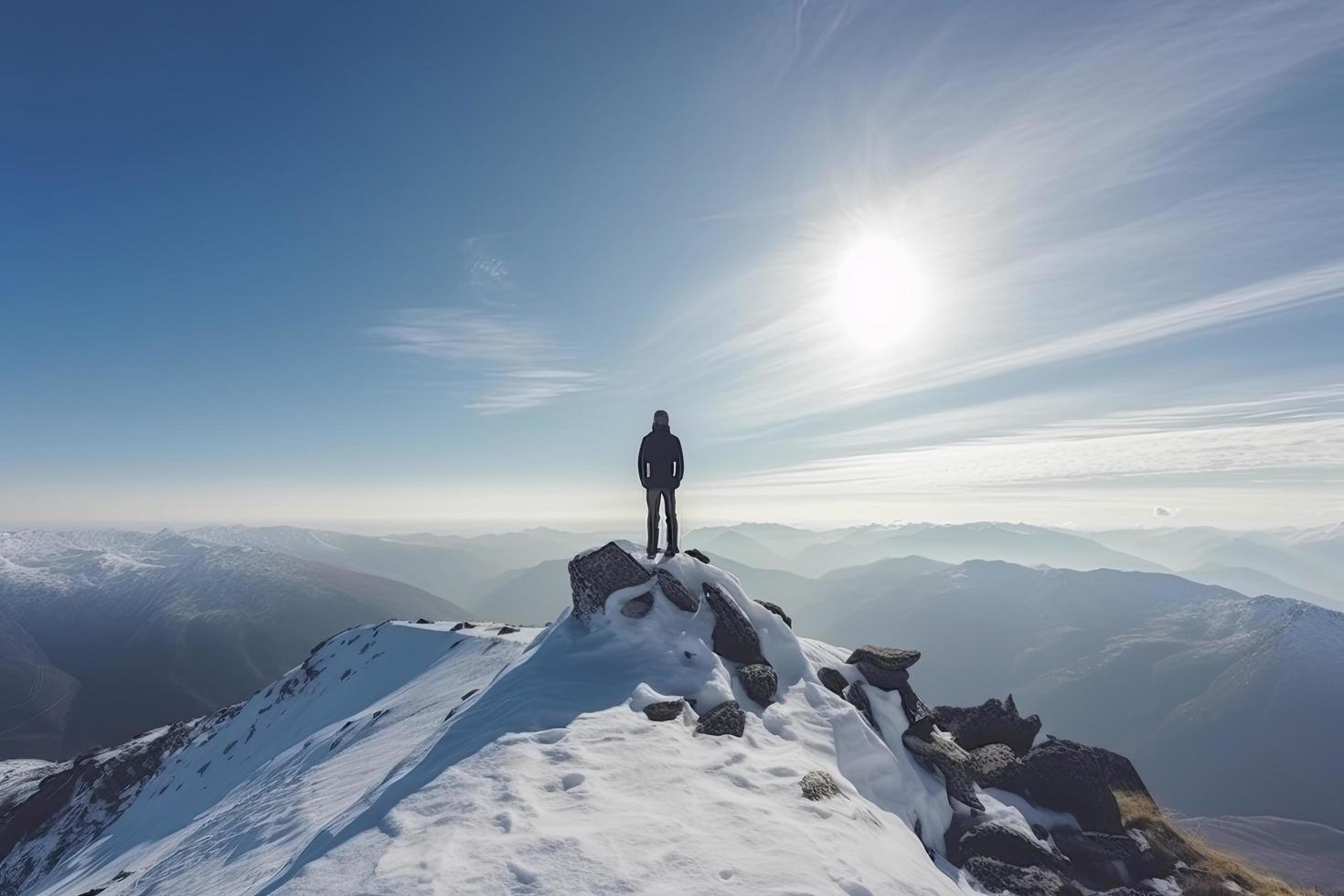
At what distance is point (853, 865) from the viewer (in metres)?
8.02

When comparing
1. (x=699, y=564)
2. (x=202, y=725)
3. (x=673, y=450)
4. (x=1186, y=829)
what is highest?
(x=673, y=450)

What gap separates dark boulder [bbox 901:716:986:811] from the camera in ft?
46.5

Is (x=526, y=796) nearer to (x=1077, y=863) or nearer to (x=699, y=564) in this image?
Result: (x=699, y=564)

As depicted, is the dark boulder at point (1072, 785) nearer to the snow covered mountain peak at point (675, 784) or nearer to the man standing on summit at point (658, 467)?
the snow covered mountain peak at point (675, 784)

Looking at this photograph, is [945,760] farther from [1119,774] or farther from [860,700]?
[1119,774]

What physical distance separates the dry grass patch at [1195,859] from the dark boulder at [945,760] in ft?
13.7

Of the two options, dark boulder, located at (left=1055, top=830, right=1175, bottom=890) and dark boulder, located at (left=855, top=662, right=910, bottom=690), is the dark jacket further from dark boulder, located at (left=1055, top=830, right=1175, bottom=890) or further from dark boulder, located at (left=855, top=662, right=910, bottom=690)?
dark boulder, located at (left=1055, top=830, right=1175, bottom=890)

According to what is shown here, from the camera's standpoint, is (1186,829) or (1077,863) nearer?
(1077,863)

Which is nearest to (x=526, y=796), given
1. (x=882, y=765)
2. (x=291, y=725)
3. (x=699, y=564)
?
(x=882, y=765)

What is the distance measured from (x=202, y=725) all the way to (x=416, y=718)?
219ft

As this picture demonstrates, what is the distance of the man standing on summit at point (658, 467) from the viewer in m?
18.8

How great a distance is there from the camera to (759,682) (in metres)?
14.6

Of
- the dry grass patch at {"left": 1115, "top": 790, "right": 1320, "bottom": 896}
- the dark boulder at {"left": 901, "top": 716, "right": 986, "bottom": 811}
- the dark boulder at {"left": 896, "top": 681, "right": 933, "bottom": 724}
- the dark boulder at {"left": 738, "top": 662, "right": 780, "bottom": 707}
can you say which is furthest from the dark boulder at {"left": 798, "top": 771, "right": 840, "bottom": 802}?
the dry grass patch at {"left": 1115, "top": 790, "right": 1320, "bottom": 896}

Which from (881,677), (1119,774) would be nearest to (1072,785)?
(1119,774)
